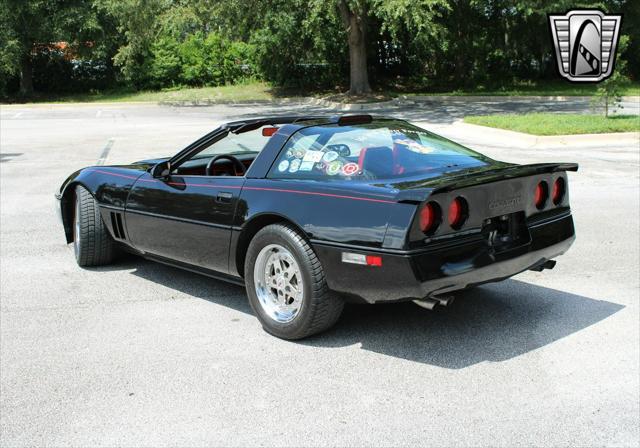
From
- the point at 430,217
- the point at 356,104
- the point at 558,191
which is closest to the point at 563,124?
the point at 356,104

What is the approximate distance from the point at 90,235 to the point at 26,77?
33392mm

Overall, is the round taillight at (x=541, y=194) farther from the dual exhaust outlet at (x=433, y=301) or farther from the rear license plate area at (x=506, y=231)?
the dual exhaust outlet at (x=433, y=301)

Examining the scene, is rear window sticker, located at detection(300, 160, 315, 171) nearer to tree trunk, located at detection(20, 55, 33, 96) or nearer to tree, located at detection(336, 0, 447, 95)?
Result: tree, located at detection(336, 0, 447, 95)

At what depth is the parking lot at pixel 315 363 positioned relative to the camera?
3.49 meters

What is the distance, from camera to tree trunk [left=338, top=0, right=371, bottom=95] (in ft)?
94.6

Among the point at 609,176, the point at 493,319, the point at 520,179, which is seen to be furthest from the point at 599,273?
the point at 609,176

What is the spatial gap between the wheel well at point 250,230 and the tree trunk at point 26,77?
1362 inches

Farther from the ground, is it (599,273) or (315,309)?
(315,309)

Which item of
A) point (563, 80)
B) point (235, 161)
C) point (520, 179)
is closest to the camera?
point (520, 179)

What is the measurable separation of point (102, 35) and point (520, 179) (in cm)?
3441

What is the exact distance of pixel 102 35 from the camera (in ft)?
117

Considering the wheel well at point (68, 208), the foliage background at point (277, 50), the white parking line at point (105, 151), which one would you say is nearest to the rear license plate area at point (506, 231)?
the wheel well at point (68, 208)

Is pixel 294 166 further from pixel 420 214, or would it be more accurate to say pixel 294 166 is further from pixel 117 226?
pixel 117 226

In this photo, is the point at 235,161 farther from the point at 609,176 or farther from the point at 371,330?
the point at 609,176
